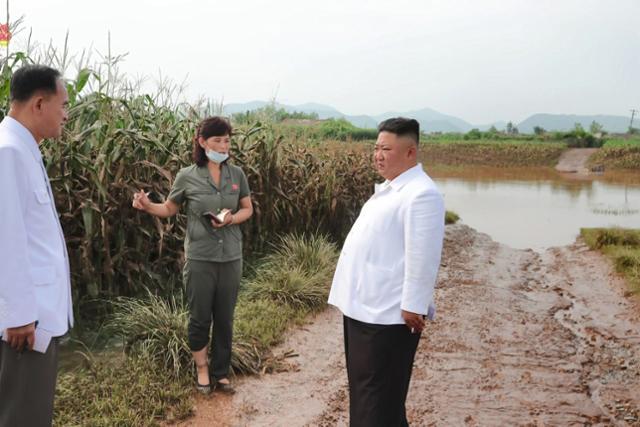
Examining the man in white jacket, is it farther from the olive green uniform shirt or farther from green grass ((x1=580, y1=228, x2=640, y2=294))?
green grass ((x1=580, y1=228, x2=640, y2=294))

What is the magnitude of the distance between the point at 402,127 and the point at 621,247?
9960 mm

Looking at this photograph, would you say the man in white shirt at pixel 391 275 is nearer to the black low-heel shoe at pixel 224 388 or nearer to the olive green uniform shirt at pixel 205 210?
the olive green uniform shirt at pixel 205 210

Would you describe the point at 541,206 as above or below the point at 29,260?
below

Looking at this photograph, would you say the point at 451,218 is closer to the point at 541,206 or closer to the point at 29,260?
the point at 541,206

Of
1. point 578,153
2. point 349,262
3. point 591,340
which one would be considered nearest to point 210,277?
point 349,262

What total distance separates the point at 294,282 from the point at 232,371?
220 centimetres

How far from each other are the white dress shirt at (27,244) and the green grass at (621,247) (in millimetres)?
7933

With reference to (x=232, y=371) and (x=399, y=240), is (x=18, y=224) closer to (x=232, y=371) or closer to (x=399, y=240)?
(x=399, y=240)

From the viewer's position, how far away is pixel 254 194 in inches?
→ 275

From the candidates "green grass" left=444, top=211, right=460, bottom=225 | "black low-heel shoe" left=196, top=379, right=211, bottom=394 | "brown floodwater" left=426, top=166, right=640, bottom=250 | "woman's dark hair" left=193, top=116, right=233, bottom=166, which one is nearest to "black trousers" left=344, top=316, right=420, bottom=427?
"black low-heel shoe" left=196, top=379, right=211, bottom=394

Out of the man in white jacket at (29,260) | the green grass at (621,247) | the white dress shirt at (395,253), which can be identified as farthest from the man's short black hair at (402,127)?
the green grass at (621,247)

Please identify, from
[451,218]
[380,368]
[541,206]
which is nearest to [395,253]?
[380,368]

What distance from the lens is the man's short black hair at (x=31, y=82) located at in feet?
6.99

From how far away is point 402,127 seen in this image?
2.71 metres
